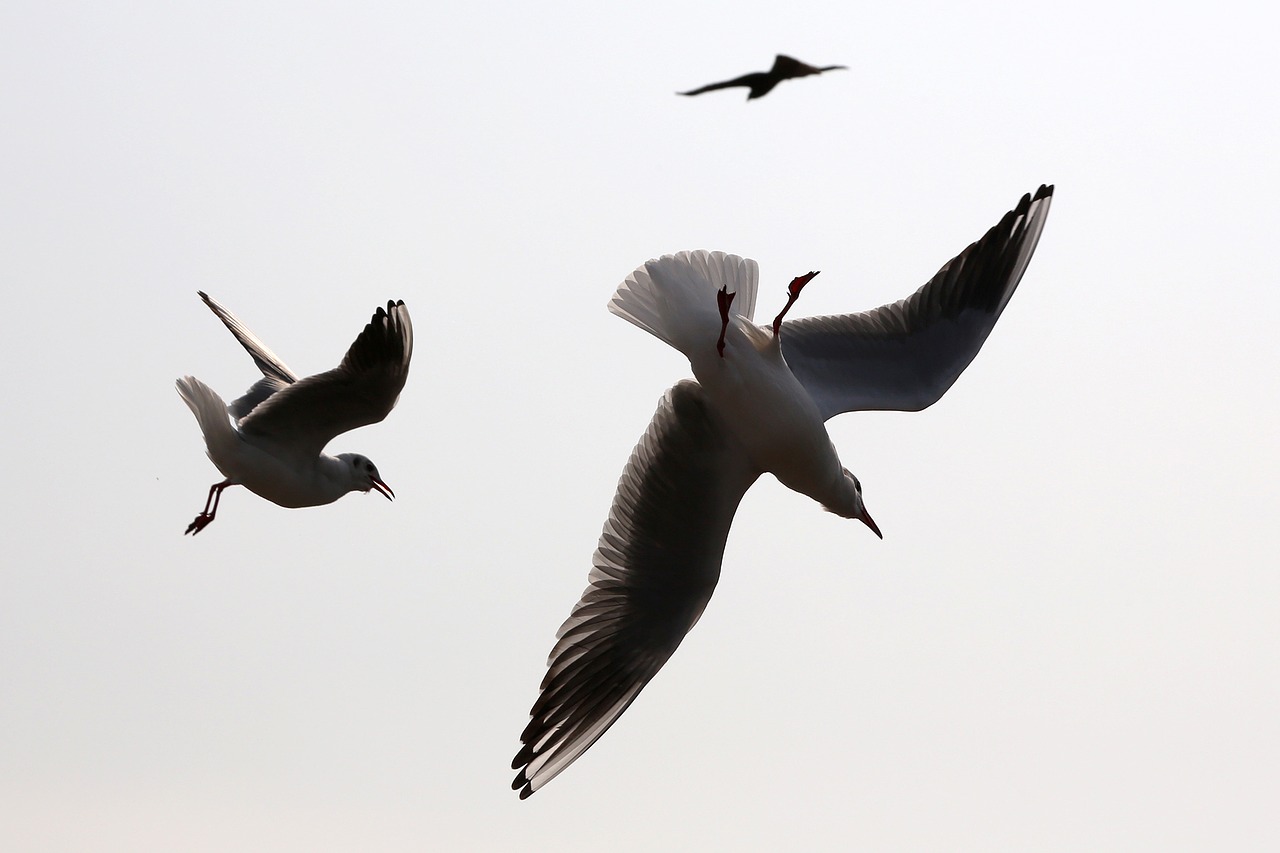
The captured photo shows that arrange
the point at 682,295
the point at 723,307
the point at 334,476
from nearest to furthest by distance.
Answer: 1. the point at 723,307
2. the point at 682,295
3. the point at 334,476

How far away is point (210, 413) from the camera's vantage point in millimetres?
7832

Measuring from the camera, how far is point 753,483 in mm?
6453

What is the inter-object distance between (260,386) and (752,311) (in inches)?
152

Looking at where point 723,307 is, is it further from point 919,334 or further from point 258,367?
point 258,367

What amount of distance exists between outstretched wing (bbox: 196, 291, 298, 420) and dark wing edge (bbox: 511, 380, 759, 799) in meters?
2.89

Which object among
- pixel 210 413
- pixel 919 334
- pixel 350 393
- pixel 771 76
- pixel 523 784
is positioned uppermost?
pixel 919 334

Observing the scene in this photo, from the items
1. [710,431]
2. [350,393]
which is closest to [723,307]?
[710,431]

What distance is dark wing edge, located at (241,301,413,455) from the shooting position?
24.5ft

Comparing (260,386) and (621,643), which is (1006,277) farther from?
(260,386)

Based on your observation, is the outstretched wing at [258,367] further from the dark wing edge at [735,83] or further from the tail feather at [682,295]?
the dark wing edge at [735,83]

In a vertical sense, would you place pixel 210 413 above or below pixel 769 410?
above

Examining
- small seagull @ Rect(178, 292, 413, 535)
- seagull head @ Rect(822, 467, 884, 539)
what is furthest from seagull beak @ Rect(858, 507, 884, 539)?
small seagull @ Rect(178, 292, 413, 535)

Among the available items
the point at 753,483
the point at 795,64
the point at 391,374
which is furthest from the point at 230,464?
the point at 795,64

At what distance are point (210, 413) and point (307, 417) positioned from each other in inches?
18.5
